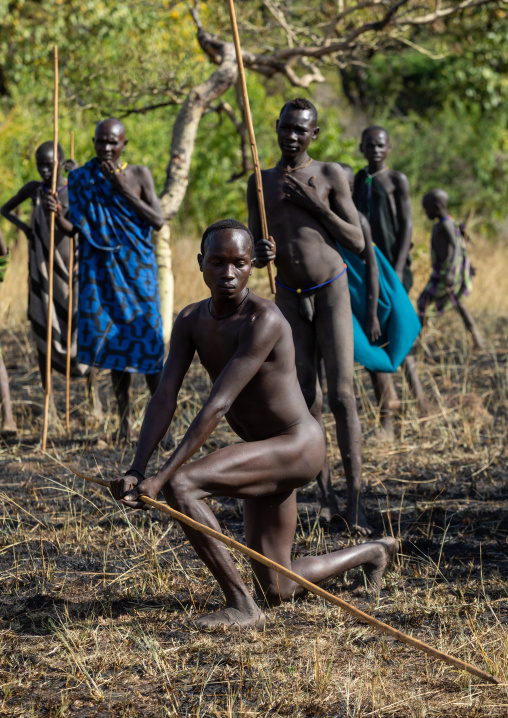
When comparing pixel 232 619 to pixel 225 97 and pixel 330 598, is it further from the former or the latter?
pixel 225 97

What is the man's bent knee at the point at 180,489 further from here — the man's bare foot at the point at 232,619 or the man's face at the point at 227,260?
the man's face at the point at 227,260

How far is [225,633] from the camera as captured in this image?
126 inches

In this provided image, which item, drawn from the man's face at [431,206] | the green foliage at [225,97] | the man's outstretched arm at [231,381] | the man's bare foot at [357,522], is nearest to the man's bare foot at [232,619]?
the man's outstretched arm at [231,381]

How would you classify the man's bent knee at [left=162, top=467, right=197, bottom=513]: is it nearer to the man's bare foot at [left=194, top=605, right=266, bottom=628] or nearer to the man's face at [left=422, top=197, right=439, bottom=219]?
the man's bare foot at [left=194, top=605, right=266, bottom=628]

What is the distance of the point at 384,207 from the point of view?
5863 millimetres

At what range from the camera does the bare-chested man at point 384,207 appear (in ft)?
19.0

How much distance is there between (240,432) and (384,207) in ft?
9.17

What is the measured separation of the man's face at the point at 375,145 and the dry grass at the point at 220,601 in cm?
160

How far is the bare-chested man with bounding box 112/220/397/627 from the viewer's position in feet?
10.2

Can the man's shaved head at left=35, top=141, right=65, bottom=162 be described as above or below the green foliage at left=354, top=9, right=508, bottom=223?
below

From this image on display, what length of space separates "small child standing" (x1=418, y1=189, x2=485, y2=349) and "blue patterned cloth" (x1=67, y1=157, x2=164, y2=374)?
2838 millimetres

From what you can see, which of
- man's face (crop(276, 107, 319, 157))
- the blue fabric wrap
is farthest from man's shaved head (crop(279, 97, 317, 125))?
the blue fabric wrap

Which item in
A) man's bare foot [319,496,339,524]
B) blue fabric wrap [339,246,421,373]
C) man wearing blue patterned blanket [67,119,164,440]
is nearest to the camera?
man's bare foot [319,496,339,524]

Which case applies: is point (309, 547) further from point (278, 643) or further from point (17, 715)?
point (17, 715)
